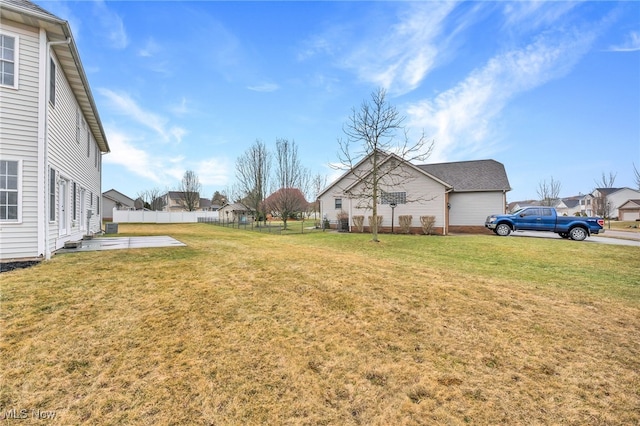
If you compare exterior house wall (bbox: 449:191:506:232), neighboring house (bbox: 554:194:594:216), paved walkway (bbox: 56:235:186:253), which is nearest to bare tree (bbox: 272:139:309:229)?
exterior house wall (bbox: 449:191:506:232)

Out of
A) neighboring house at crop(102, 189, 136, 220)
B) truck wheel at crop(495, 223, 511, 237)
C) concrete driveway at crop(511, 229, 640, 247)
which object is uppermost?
neighboring house at crop(102, 189, 136, 220)

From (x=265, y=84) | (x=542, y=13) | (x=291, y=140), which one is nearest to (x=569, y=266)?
(x=542, y=13)

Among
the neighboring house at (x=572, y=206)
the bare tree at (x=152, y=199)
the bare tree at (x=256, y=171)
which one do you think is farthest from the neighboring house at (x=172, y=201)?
the neighboring house at (x=572, y=206)

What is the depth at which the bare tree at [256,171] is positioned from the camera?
29.8 meters

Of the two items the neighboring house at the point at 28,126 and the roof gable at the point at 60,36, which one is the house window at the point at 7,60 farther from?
the roof gable at the point at 60,36

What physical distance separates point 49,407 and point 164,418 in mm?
1056

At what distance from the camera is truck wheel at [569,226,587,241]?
50.2 ft

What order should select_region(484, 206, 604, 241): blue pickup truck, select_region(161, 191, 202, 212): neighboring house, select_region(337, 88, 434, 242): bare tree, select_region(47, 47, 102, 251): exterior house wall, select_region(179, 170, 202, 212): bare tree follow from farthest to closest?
select_region(161, 191, 202, 212): neighboring house < select_region(179, 170, 202, 212): bare tree < select_region(484, 206, 604, 241): blue pickup truck < select_region(337, 88, 434, 242): bare tree < select_region(47, 47, 102, 251): exterior house wall

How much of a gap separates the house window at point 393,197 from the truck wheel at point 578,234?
9.21 metres

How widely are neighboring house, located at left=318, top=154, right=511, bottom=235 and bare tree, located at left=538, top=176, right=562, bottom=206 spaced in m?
29.5

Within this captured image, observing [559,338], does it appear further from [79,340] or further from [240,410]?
[79,340]

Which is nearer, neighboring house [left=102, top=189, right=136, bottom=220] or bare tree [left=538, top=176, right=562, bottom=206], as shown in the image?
bare tree [left=538, top=176, right=562, bottom=206]

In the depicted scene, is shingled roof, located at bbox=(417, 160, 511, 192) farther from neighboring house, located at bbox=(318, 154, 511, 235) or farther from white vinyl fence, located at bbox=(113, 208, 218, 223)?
white vinyl fence, located at bbox=(113, 208, 218, 223)

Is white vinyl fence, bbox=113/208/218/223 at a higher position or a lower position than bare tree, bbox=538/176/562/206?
lower
